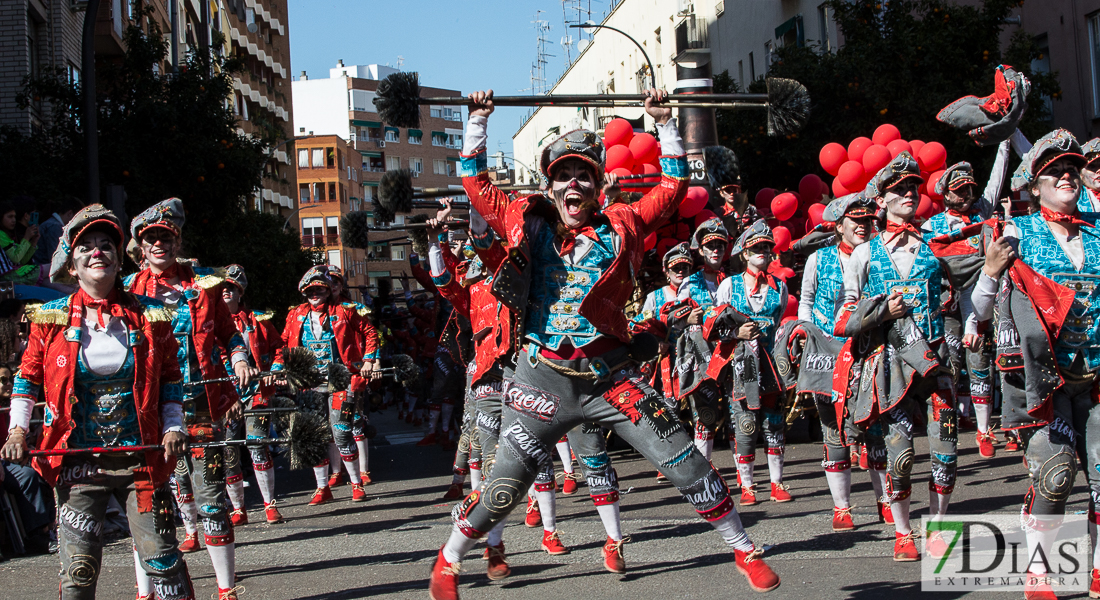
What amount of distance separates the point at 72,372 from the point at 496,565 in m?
2.78

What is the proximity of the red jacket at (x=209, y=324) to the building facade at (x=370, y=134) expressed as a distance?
8767 cm

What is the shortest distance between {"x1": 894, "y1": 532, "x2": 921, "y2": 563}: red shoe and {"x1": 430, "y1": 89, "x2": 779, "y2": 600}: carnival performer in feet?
5.83

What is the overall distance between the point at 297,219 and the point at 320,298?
8462cm

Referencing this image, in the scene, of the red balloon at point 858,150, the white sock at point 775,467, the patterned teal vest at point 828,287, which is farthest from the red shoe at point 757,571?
the red balloon at point 858,150

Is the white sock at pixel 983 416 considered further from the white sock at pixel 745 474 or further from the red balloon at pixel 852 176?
the red balloon at pixel 852 176

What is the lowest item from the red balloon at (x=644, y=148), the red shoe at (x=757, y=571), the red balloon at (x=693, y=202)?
the red shoe at (x=757, y=571)

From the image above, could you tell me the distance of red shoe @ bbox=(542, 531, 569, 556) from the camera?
7.52 meters

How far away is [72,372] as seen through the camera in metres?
5.08

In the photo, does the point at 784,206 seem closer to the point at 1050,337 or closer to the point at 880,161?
the point at 880,161

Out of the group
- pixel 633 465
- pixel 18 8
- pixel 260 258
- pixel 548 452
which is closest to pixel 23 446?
pixel 548 452

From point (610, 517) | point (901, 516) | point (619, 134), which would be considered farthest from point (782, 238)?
point (610, 517)

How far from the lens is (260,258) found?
24797 millimetres

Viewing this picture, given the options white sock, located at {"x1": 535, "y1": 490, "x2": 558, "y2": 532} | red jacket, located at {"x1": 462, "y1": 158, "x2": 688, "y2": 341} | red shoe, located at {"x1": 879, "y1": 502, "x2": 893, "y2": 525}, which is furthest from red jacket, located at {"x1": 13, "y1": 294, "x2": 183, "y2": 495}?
red shoe, located at {"x1": 879, "y1": 502, "x2": 893, "y2": 525}

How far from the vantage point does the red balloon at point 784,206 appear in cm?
1443
